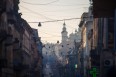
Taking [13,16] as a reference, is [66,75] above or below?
below

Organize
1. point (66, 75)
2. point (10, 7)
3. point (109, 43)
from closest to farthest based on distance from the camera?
1. point (109, 43)
2. point (10, 7)
3. point (66, 75)

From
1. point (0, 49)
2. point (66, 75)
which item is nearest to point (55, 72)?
point (66, 75)

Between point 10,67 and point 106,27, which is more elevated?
point 106,27

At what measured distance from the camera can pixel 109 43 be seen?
31.9 m

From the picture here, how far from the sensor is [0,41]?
32.8m

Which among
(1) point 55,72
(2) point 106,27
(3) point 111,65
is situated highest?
(2) point 106,27

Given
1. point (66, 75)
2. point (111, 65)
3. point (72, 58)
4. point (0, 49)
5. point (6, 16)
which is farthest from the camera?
point (66, 75)

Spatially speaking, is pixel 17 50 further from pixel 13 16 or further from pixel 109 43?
pixel 109 43

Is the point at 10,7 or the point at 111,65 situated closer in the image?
the point at 111,65

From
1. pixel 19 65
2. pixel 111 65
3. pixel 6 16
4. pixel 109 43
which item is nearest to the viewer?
pixel 111 65

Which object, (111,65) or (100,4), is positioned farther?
(111,65)

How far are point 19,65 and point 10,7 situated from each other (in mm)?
7767

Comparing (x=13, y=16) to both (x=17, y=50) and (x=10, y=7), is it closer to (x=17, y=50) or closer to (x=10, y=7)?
(x=10, y=7)

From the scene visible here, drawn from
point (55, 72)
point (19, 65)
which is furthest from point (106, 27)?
point (55, 72)
